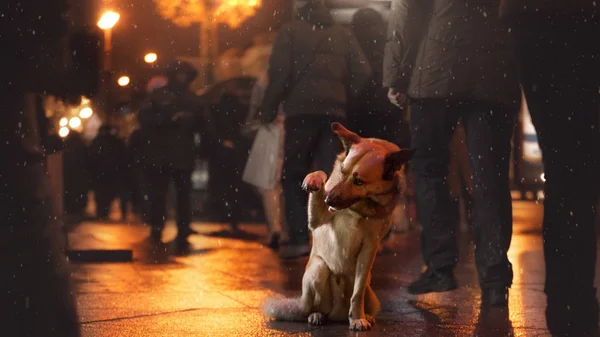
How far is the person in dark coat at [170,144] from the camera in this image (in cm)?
Answer: 379

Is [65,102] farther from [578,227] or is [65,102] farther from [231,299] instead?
[578,227]

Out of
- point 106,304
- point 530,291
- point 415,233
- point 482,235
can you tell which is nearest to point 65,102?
point 106,304

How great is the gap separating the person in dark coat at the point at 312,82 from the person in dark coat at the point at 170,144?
29 centimetres

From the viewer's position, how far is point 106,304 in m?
3.56

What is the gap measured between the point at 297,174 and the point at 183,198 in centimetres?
45

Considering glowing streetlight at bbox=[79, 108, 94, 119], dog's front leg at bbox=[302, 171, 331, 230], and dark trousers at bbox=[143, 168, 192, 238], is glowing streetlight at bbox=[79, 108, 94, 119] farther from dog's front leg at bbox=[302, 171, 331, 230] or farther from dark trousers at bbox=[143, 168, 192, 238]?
dog's front leg at bbox=[302, 171, 331, 230]

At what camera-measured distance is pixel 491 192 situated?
3666 millimetres

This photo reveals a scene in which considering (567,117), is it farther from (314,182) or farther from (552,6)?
(314,182)

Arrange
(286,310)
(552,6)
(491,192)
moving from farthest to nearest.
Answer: (491,192), (552,6), (286,310)

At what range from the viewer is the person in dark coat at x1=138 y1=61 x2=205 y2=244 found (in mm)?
3795

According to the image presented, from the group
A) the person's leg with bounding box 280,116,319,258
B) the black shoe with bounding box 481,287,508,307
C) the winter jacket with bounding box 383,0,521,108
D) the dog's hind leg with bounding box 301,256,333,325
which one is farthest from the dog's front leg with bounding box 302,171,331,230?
the black shoe with bounding box 481,287,508,307

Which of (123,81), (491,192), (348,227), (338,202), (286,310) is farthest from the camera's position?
(123,81)

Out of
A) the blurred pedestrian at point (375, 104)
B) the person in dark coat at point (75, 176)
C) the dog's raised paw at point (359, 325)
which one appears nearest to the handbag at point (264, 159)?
the blurred pedestrian at point (375, 104)

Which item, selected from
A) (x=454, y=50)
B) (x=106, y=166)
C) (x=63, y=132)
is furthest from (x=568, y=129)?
(x=63, y=132)
